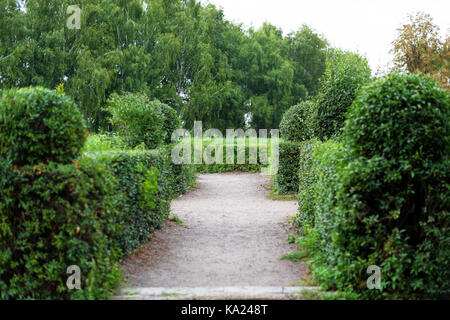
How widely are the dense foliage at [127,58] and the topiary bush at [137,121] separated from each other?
56.4ft

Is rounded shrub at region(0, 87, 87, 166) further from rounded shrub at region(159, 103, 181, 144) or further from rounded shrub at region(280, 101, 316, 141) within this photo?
rounded shrub at region(280, 101, 316, 141)

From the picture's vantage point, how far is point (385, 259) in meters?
4.62

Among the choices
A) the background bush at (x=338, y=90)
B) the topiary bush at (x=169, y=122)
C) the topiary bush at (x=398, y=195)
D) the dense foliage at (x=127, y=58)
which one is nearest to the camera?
the topiary bush at (x=398, y=195)

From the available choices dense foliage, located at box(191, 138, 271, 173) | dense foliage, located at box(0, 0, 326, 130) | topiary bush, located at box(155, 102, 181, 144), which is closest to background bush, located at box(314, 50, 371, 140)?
topiary bush, located at box(155, 102, 181, 144)

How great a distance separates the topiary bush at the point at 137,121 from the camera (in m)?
10.8

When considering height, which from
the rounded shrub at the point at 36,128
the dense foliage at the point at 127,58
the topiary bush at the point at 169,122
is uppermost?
the dense foliage at the point at 127,58

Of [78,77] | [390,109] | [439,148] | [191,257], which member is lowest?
[191,257]

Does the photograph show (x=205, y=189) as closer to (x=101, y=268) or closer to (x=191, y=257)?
(x=191, y=257)

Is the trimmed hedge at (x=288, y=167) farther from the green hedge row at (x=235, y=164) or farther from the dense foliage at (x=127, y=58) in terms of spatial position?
the dense foliage at (x=127, y=58)

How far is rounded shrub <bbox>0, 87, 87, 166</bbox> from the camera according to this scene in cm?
449

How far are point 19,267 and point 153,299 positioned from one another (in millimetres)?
1458

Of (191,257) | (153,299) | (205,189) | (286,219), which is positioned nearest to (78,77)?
(205,189)

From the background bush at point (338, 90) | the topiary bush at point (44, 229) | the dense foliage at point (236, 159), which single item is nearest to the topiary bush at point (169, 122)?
the background bush at point (338, 90)

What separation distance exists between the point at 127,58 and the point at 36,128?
25.8 meters
